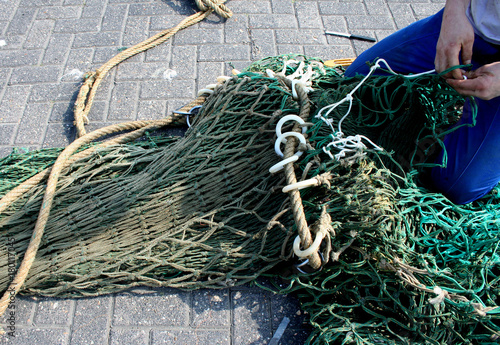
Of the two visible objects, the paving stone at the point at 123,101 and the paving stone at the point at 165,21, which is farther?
the paving stone at the point at 165,21

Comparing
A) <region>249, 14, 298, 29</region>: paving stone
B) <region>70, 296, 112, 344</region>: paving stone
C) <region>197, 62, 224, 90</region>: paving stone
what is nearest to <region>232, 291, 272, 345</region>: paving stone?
<region>70, 296, 112, 344</region>: paving stone

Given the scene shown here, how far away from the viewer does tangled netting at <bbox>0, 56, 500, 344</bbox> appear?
1967 millimetres

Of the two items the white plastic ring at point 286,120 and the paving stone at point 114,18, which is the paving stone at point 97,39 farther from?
the white plastic ring at point 286,120

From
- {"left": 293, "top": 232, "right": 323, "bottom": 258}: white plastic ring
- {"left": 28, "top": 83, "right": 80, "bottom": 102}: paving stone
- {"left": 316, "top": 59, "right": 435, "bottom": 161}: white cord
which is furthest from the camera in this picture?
{"left": 28, "top": 83, "right": 80, "bottom": 102}: paving stone

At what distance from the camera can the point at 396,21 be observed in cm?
404

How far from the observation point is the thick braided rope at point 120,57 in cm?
310

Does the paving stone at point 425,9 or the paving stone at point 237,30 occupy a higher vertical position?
the paving stone at point 425,9

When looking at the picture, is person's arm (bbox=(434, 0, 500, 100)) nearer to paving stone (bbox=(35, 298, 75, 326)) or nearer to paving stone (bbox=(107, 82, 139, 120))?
paving stone (bbox=(107, 82, 139, 120))

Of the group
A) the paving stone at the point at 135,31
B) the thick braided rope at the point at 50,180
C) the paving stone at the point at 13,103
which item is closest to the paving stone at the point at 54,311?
the thick braided rope at the point at 50,180

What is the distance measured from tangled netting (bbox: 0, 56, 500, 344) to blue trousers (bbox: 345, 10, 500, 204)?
0.12 m

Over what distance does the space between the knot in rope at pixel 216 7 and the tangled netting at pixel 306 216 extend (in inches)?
63.5

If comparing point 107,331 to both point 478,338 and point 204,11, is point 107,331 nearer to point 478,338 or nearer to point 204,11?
point 478,338

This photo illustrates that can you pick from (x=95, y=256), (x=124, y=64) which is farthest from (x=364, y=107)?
(x=124, y=64)

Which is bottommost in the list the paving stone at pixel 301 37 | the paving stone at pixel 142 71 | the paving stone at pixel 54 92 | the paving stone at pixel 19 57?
the paving stone at pixel 54 92
